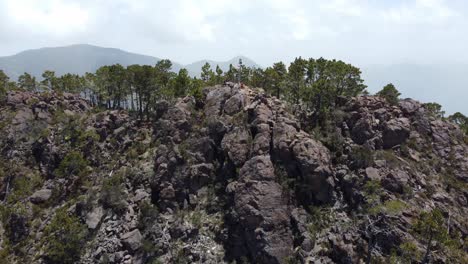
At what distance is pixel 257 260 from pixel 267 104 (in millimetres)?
33437

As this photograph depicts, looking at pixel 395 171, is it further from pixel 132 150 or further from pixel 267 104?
pixel 132 150

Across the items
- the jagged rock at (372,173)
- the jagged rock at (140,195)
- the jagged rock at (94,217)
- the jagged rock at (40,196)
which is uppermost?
the jagged rock at (372,173)

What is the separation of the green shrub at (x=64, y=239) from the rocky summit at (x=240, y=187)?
0.25 meters

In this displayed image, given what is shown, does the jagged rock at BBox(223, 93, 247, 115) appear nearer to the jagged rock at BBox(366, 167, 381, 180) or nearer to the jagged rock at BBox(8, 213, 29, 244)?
the jagged rock at BBox(366, 167, 381, 180)

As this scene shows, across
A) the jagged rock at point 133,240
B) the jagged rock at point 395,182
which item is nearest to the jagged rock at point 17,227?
the jagged rock at point 133,240

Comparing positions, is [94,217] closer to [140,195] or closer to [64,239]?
[64,239]

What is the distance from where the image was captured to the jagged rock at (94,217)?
62781 mm

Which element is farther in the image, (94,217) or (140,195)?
(140,195)

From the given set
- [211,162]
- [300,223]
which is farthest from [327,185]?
[211,162]

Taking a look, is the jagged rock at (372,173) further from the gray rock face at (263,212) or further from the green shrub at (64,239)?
the green shrub at (64,239)

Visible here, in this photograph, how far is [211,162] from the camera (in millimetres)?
69562

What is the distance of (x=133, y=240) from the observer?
5941cm

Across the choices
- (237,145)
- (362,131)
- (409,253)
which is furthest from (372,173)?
(237,145)

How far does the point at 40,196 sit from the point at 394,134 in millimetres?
76241
